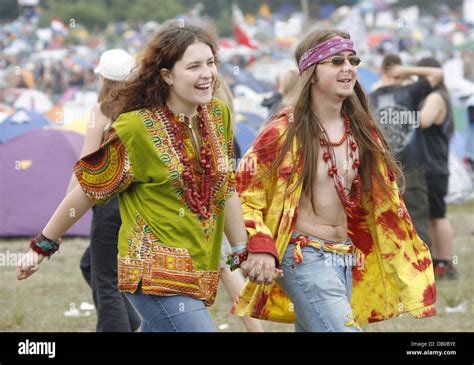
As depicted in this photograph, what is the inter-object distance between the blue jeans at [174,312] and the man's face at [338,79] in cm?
109

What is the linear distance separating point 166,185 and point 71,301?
4380mm

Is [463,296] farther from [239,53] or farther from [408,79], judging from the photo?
[239,53]

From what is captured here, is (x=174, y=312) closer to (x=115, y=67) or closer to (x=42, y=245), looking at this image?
(x=42, y=245)

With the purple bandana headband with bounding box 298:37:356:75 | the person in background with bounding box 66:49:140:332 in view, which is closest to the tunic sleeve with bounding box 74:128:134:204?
the purple bandana headband with bounding box 298:37:356:75

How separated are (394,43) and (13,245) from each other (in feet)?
77.0

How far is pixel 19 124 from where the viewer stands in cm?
1239

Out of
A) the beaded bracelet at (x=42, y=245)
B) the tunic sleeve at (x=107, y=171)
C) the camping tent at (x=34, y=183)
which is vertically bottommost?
the camping tent at (x=34, y=183)

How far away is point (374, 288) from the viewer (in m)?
4.64

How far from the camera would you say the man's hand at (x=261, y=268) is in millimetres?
4199

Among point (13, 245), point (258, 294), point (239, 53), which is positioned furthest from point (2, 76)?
point (258, 294)

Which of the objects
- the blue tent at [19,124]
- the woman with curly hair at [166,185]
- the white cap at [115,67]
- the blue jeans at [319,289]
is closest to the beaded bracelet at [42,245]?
the woman with curly hair at [166,185]

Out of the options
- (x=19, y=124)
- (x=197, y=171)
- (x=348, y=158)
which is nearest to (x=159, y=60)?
(x=197, y=171)

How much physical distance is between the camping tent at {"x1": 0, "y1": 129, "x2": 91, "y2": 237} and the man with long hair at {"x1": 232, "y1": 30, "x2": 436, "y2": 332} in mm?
6585

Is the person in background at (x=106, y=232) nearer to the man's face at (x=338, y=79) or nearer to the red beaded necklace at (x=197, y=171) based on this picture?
the man's face at (x=338, y=79)
